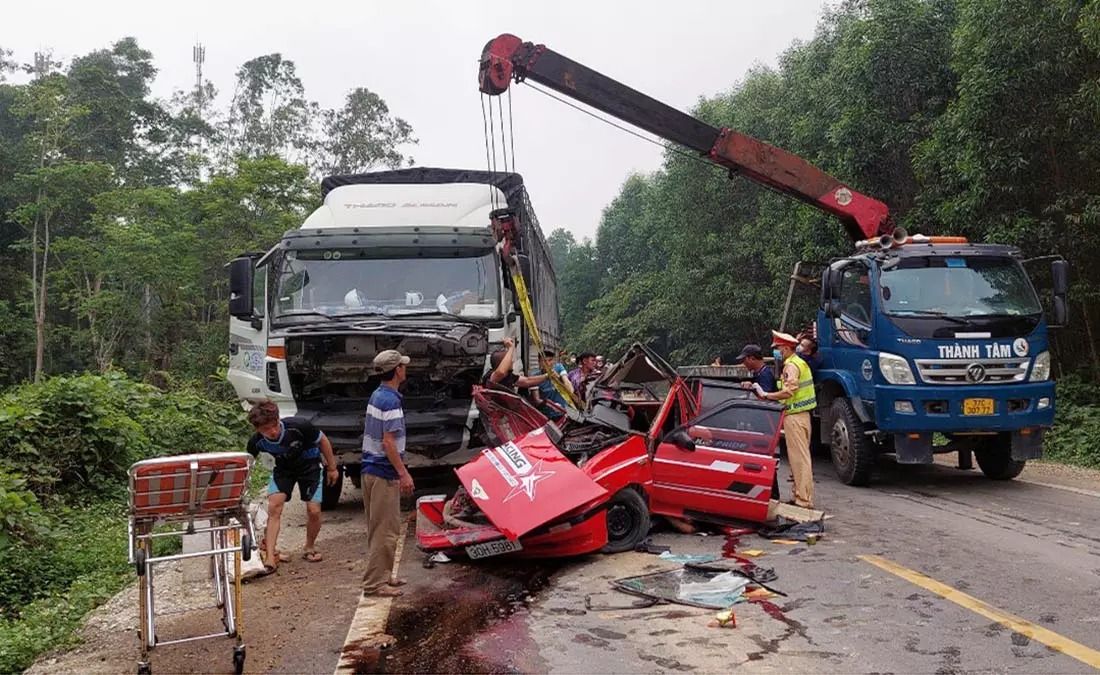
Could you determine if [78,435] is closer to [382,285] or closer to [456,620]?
[382,285]

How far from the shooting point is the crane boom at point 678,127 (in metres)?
10.8

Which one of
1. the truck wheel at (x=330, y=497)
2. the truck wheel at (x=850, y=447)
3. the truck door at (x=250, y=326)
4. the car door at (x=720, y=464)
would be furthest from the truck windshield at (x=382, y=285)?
the truck wheel at (x=850, y=447)

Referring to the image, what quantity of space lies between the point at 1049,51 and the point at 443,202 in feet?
30.5

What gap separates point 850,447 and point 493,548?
5.24 metres

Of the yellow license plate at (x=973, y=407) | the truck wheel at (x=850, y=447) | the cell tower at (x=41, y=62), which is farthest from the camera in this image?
the cell tower at (x=41, y=62)

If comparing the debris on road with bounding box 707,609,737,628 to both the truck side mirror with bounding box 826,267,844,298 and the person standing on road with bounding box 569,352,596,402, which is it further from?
the person standing on road with bounding box 569,352,596,402

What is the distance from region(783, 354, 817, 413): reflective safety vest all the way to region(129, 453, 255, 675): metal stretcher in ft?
17.9

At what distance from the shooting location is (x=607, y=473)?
21.9ft

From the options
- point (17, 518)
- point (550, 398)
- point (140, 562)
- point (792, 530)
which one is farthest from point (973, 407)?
point (17, 518)

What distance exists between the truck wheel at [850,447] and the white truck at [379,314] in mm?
3684

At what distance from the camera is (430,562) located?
21.5ft

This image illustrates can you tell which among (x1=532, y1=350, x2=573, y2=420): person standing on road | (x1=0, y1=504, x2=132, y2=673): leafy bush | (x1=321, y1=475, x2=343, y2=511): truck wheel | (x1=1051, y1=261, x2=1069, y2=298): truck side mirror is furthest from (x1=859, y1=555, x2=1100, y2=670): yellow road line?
(x1=321, y1=475, x2=343, y2=511): truck wheel

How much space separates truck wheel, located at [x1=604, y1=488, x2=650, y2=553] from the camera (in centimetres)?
674

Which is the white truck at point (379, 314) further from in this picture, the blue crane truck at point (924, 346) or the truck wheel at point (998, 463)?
the truck wheel at point (998, 463)
